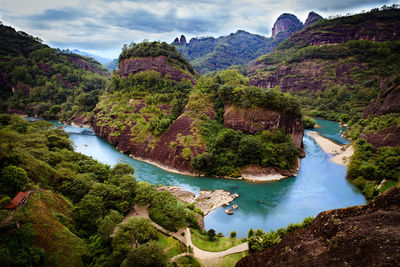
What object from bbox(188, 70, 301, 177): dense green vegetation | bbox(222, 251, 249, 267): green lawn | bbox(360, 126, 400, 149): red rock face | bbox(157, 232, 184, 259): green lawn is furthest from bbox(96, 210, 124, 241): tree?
bbox(360, 126, 400, 149): red rock face

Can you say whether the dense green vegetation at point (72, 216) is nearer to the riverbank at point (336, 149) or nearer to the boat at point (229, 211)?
the boat at point (229, 211)

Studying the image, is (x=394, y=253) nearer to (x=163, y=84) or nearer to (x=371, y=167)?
(x=371, y=167)

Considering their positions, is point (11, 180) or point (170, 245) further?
point (170, 245)

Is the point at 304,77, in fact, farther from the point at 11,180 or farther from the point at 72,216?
the point at 11,180

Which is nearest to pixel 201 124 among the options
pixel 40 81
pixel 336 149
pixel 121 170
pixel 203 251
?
pixel 121 170

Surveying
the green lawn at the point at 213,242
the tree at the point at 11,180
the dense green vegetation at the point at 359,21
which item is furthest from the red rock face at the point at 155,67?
the dense green vegetation at the point at 359,21

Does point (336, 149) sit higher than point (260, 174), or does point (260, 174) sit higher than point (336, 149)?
point (336, 149)
